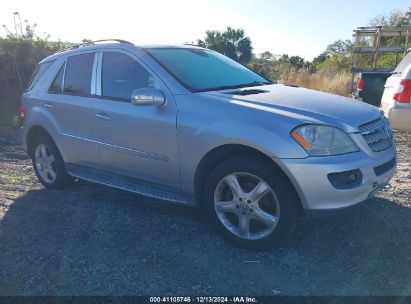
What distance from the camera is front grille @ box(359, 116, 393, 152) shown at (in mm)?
3292

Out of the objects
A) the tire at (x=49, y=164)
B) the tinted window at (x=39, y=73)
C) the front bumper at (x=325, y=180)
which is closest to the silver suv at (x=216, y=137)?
the front bumper at (x=325, y=180)

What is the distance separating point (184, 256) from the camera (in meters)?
3.38

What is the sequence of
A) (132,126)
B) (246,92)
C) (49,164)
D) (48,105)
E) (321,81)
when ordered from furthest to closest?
(321,81) → (49,164) → (48,105) → (132,126) → (246,92)

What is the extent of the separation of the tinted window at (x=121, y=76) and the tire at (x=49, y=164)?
1.32 m

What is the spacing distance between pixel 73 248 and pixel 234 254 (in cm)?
144

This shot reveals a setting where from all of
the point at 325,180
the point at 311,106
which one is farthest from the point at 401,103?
the point at 325,180

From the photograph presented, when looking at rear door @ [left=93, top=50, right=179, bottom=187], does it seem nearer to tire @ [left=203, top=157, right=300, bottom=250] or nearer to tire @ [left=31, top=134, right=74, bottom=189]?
tire @ [left=203, top=157, right=300, bottom=250]

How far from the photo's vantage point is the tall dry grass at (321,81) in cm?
1308

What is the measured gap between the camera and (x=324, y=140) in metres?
3.07

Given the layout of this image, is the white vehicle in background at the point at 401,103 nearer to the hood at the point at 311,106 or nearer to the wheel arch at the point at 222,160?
the hood at the point at 311,106

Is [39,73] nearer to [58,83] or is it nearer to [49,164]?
[58,83]

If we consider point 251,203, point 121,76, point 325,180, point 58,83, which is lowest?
point 251,203

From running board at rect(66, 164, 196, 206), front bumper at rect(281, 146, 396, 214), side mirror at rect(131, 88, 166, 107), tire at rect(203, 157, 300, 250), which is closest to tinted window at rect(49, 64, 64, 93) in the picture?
running board at rect(66, 164, 196, 206)

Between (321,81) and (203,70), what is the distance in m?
10.4
